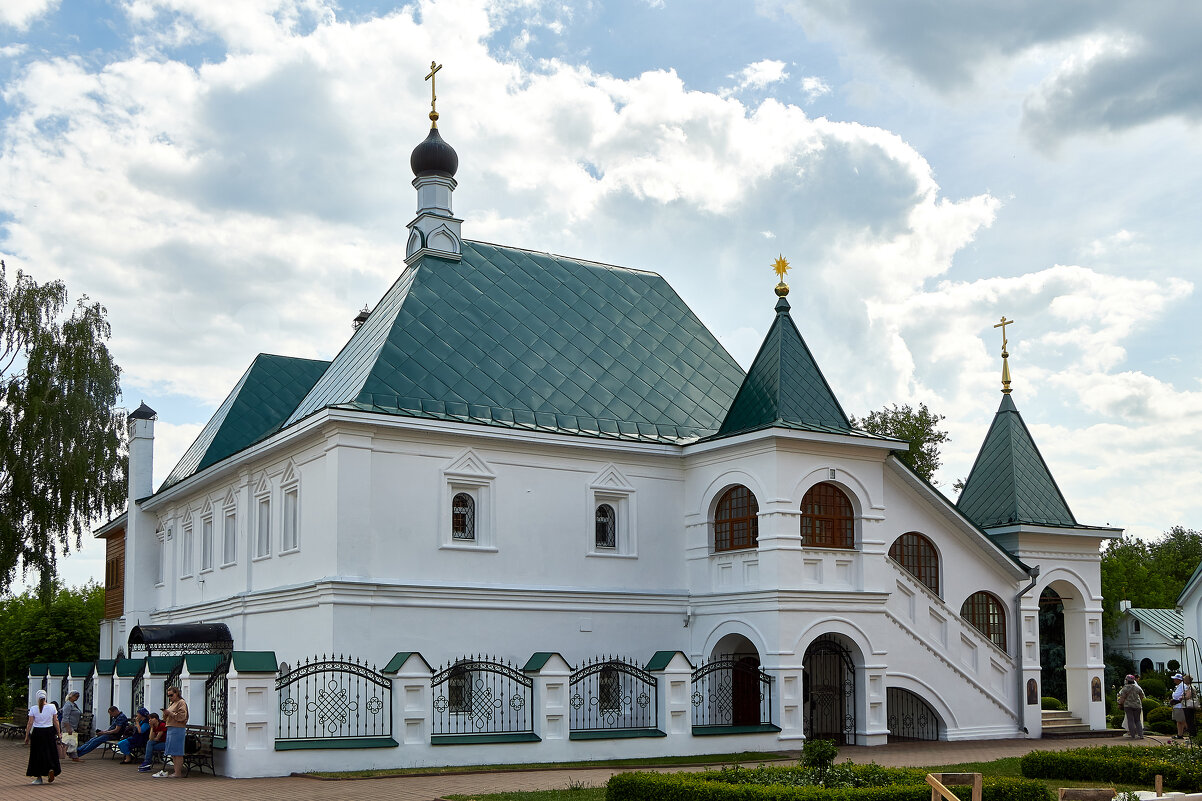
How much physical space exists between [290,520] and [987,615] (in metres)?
13.3

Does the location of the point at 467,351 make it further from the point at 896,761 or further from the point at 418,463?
the point at 896,761

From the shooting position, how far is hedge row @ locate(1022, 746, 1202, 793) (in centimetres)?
1408

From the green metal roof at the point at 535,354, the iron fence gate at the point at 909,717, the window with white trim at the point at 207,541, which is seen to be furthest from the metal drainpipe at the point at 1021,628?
the window with white trim at the point at 207,541

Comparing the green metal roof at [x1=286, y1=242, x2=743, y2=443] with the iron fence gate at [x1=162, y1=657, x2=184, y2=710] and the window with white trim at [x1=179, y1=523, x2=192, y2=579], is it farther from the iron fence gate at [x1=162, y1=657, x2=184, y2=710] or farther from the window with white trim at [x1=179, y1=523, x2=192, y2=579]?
the window with white trim at [x1=179, y1=523, x2=192, y2=579]

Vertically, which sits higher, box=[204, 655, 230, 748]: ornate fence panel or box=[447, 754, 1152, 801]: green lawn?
box=[204, 655, 230, 748]: ornate fence panel

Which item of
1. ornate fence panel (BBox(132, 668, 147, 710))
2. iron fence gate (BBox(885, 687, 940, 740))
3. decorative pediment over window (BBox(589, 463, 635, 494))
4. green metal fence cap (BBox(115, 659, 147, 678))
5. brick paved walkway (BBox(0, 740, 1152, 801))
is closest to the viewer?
brick paved walkway (BBox(0, 740, 1152, 801))

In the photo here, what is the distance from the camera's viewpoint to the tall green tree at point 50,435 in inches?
1273

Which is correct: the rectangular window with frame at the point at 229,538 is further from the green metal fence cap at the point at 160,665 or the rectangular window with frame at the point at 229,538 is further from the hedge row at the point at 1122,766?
the hedge row at the point at 1122,766

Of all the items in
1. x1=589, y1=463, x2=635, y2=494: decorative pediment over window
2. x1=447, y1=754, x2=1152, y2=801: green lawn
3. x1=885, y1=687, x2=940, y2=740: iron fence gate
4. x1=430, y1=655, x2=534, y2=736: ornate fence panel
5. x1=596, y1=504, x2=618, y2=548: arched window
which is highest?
x1=589, y1=463, x2=635, y2=494: decorative pediment over window

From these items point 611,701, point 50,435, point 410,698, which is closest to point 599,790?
point 410,698

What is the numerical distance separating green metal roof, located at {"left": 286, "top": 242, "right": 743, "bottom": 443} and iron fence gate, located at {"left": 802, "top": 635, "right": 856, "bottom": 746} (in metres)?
4.65

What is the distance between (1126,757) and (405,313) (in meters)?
13.6

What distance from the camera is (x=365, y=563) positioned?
62.6 ft

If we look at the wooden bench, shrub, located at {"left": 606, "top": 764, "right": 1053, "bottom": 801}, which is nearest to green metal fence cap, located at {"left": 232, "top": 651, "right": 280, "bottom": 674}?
the wooden bench
